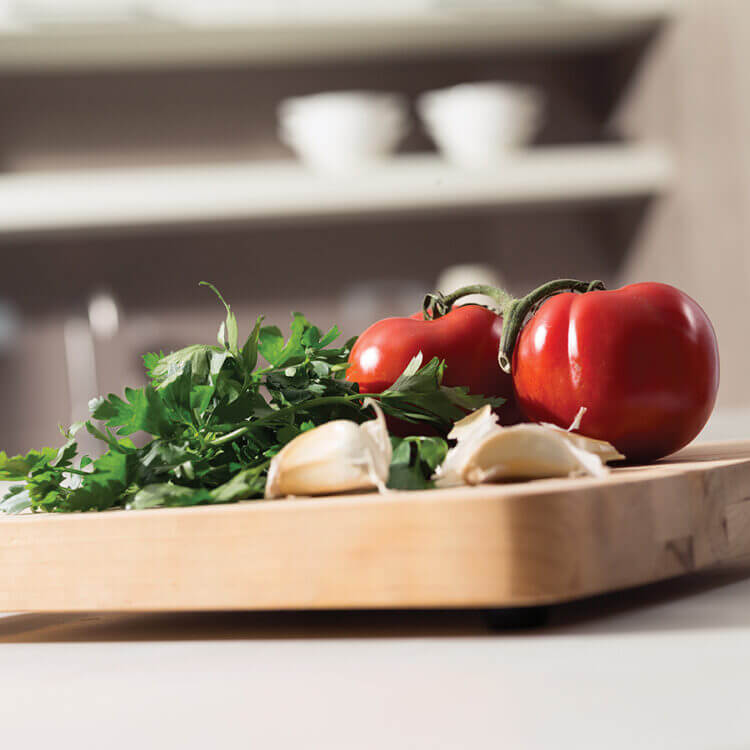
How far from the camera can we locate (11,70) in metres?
2.35

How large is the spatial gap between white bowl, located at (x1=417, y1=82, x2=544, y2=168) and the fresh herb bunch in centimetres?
127

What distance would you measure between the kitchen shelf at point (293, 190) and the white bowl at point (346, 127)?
33mm

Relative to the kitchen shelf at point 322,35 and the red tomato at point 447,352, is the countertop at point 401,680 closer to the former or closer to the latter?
the red tomato at point 447,352

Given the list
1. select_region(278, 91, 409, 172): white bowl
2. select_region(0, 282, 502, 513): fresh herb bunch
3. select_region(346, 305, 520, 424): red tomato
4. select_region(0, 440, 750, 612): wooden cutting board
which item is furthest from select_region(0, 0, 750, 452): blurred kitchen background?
select_region(0, 440, 750, 612): wooden cutting board

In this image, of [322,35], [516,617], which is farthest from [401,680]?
[322,35]

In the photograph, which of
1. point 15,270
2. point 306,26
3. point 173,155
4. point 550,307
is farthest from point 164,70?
point 550,307

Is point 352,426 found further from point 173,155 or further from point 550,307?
point 173,155

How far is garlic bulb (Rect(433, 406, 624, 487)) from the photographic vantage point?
60 cm

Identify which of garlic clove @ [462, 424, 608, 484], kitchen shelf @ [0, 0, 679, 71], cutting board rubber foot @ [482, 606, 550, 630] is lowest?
cutting board rubber foot @ [482, 606, 550, 630]

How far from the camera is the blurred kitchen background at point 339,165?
204 cm

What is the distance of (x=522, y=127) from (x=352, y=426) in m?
1.54

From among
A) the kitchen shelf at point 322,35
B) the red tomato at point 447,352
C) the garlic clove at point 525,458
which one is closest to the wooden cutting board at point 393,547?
the garlic clove at point 525,458

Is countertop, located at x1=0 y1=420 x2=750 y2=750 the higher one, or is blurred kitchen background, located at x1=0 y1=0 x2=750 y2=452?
blurred kitchen background, located at x1=0 y1=0 x2=750 y2=452

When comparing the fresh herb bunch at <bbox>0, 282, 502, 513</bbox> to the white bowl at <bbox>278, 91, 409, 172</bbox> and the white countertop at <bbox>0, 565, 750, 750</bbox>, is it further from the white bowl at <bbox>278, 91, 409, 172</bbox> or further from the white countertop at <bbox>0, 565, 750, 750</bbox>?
the white bowl at <bbox>278, 91, 409, 172</bbox>
